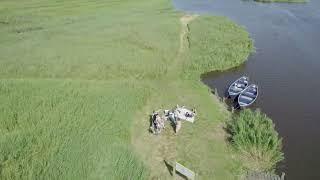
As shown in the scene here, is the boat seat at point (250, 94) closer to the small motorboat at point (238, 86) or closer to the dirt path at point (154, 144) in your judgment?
the small motorboat at point (238, 86)

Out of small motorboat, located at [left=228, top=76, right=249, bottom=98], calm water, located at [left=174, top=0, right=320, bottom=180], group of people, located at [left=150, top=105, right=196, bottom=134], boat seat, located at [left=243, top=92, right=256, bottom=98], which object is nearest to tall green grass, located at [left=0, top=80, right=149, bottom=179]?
group of people, located at [left=150, top=105, right=196, bottom=134]

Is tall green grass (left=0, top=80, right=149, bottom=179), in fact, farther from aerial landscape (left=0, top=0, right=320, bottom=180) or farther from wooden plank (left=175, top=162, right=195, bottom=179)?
wooden plank (left=175, top=162, right=195, bottom=179)

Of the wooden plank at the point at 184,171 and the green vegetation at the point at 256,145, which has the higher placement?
the wooden plank at the point at 184,171

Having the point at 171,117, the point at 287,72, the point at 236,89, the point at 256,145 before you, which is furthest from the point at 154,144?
the point at 287,72

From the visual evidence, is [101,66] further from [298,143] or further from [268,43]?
[268,43]

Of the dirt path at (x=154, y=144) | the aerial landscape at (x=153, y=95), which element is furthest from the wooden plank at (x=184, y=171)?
the dirt path at (x=154, y=144)

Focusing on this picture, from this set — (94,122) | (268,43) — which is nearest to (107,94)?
(94,122)
